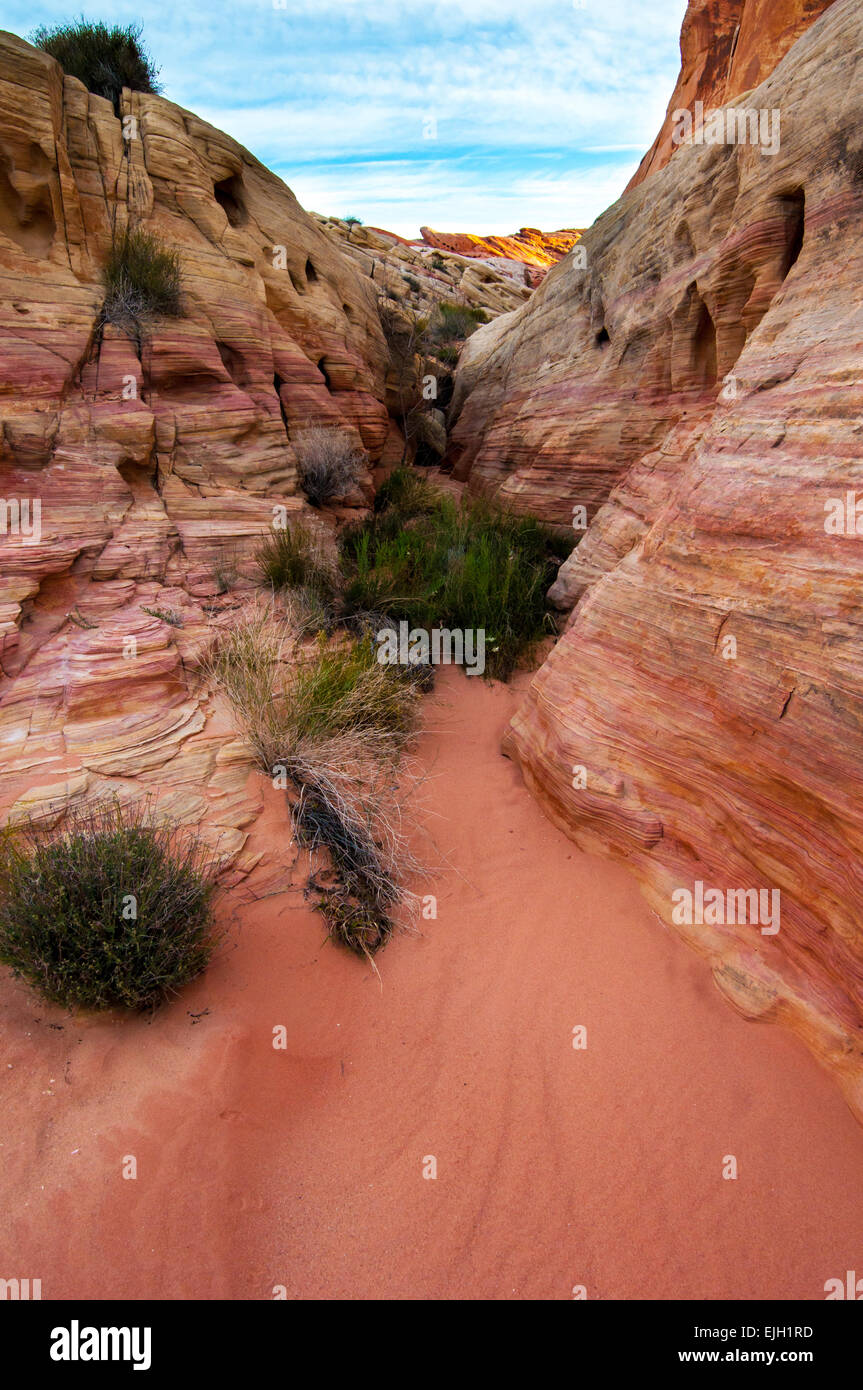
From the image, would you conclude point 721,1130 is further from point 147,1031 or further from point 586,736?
point 147,1031

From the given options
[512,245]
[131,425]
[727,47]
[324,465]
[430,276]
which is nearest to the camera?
[131,425]

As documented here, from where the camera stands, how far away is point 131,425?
15.9ft

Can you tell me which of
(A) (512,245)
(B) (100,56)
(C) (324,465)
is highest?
(A) (512,245)

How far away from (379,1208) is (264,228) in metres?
8.23

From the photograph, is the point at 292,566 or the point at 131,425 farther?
the point at 292,566

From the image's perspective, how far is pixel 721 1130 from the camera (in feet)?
7.47

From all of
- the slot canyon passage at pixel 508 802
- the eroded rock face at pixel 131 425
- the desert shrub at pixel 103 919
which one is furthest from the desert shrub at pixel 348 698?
the desert shrub at pixel 103 919

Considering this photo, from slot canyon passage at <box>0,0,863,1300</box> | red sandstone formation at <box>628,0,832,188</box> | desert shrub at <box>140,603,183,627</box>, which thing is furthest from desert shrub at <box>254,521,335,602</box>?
red sandstone formation at <box>628,0,832,188</box>

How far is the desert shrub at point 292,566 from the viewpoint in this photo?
16.4 ft

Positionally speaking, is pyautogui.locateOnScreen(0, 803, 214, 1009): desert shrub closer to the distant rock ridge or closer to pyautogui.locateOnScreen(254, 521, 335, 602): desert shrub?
pyautogui.locateOnScreen(254, 521, 335, 602): desert shrub

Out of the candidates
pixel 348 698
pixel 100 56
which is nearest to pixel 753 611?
pixel 348 698

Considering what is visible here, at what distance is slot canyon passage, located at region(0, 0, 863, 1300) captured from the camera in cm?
204

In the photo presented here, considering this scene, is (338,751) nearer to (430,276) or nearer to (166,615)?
(166,615)

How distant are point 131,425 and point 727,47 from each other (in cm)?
956
